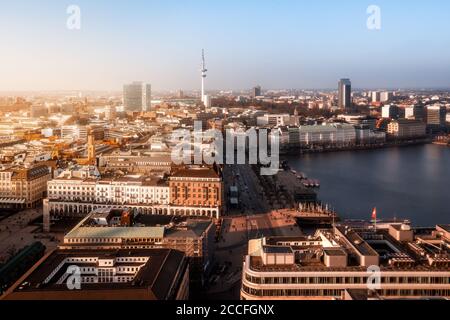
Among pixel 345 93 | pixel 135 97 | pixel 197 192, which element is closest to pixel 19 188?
pixel 197 192

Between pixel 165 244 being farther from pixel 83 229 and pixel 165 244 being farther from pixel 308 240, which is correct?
pixel 308 240

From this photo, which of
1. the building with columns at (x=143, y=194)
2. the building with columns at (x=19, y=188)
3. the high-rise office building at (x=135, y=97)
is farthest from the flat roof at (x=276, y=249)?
the high-rise office building at (x=135, y=97)

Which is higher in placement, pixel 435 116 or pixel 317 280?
pixel 435 116

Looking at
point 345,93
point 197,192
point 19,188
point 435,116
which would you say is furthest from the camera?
point 345,93

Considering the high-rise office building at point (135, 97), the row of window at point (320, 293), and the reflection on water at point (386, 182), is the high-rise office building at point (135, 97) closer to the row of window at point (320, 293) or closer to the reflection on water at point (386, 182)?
the reflection on water at point (386, 182)

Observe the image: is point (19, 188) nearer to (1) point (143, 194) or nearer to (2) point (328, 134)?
(1) point (143, 194)

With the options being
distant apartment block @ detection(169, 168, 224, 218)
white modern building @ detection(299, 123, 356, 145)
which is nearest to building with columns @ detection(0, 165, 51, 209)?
distant apartment block @ detection(169, 168, 224, 218)

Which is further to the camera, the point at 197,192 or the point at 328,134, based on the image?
the point at 328,134
